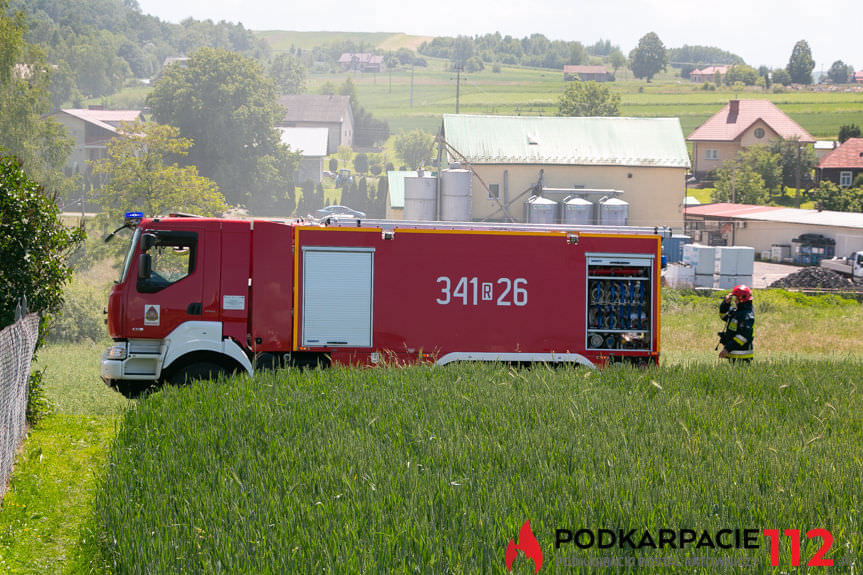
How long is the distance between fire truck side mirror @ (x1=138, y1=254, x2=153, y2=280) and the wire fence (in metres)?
1.78

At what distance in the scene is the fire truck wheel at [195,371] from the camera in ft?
47.4

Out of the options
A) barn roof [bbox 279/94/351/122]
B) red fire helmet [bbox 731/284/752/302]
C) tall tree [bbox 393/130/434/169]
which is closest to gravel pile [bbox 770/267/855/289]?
red fire helmet [bbox 731/284/752/302]

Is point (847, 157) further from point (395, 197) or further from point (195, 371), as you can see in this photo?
point (195, 371)

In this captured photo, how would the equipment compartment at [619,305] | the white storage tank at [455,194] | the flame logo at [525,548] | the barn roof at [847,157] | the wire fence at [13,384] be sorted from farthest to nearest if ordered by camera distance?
1. the barn roof at [847,157]
2. the white storage tank at [455,194]
3. the equipment compartment at [619,305]
4. the wire fence at [13,384]
5. the flame logo at [525,548]

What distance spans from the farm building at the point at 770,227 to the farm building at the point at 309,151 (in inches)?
1874

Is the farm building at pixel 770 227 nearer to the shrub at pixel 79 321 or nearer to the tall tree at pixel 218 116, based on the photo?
the shrub at pixel 79 321

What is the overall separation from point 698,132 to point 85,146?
6454 centimetres

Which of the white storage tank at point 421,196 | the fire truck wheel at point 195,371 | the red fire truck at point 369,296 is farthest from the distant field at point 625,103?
the fire truck wheel at point 195,371

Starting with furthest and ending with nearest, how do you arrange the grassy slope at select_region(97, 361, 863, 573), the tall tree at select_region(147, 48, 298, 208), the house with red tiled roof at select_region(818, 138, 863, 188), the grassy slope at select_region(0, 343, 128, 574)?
the tall tree at select_region(147, 48, 298, 208) < the house with red tiled roof at select_region(818, 138, 863, 188) < the grassy slope at select_region(0, 343, 128, 574) < the grassy slope at select_region(97, 361, 863, 573)

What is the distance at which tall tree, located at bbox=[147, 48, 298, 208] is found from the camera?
87.3 m

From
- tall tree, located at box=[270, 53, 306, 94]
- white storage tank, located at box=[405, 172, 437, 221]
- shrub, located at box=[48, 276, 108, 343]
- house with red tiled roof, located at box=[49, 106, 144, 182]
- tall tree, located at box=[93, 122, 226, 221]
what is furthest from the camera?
tall tree, located at box=[270, 53, 306, 94]

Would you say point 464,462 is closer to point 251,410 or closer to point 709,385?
point 251,410

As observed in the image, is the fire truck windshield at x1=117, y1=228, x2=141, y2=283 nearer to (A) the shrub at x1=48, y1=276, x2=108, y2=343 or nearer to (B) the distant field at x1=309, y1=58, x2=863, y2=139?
(A) the shrub at x1=48, y1=276, x2=108, y2=343

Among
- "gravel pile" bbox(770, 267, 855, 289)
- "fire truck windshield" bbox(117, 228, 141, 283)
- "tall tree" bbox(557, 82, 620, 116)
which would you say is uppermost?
"tall tree" bbox(557, 82, 620, 116)
